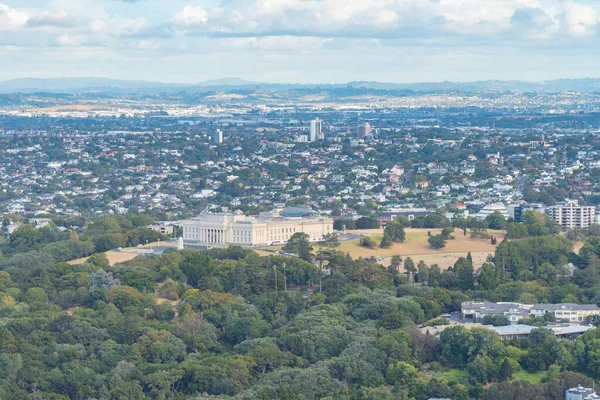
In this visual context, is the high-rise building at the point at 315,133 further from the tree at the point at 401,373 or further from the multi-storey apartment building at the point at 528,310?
the tree at the point at 401,373

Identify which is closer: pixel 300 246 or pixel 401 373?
pixel 401 373

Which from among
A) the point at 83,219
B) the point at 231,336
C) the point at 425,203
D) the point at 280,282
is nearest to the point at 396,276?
the point at 280,282

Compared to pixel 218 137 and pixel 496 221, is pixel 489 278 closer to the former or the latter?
pixel 496 221

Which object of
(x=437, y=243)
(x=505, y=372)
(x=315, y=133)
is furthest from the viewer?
(x=315, y=133)

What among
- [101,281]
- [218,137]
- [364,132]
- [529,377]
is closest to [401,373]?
[529,377]

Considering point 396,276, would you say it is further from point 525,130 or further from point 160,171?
point 525,130

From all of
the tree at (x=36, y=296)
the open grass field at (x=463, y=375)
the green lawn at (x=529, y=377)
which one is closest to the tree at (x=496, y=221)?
the tree at (x=36, y=296)
